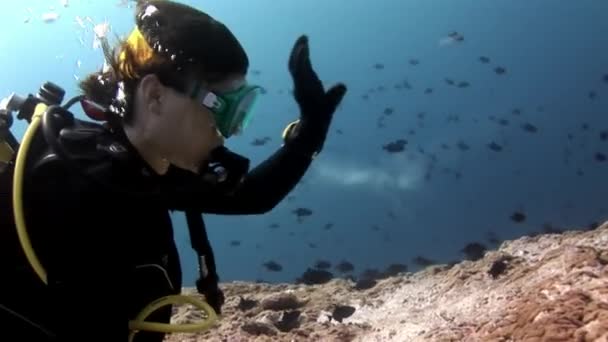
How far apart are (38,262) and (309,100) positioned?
66.2 inches

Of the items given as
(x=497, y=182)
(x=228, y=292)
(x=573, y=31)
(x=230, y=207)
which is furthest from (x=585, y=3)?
(x=230, y=207)

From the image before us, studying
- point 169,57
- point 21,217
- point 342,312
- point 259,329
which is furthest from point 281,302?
point 21,217

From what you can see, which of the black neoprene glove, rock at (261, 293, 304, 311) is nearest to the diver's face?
the black neoprene glove

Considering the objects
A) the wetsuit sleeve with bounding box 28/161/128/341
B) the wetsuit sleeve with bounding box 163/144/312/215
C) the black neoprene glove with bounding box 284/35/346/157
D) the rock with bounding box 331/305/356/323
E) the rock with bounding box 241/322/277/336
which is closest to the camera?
the wetsuit sleeve with bounding box 28/161/128/341

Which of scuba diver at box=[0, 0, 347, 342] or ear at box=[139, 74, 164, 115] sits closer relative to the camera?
scuba diver at box=[0, 0, 347, 342]

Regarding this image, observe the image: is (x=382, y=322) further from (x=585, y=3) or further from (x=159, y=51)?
(x=585, y=3)

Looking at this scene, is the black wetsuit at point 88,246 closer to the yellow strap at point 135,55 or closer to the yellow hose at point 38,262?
the yellow hose at point 38,262

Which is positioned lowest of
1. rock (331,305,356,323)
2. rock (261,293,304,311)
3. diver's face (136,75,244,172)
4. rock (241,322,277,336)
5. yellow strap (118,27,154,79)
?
rock (241,322,277,336)

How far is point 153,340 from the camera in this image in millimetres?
2271

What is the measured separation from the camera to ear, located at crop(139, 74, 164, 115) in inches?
90.7

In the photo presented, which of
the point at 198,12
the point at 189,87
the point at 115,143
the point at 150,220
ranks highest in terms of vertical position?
the point at 198,12

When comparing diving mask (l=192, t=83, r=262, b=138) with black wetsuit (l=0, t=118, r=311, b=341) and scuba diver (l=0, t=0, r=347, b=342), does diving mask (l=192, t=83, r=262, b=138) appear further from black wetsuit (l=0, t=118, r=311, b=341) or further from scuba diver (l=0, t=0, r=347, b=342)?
black wetsuit (l=0, t=118, r=311, b=341)

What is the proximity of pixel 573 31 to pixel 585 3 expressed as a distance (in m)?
2.12

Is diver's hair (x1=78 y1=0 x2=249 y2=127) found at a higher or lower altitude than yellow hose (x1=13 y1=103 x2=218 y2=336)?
higher
